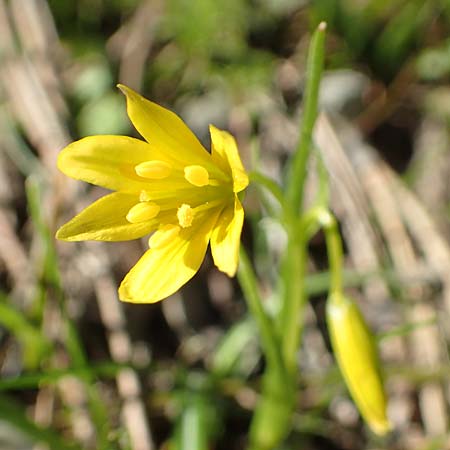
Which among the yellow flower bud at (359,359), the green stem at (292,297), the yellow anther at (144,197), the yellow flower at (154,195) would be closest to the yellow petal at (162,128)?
the yellow flower at (154,195)

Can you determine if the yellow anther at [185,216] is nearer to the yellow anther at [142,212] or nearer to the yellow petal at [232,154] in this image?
the yellow anther at [142,212]

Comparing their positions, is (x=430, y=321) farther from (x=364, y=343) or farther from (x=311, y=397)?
(x=311, y=397)

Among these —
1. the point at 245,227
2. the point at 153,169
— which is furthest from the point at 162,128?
the point at 245,227

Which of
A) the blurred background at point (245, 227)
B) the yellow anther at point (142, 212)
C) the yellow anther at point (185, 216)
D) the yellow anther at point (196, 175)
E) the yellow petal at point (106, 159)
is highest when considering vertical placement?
the yellow petal at point (106, 159)

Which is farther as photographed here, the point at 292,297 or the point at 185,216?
the point at 292,297

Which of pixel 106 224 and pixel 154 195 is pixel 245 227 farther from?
pixel 106 224

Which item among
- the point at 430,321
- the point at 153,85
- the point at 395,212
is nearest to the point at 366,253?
the point at 395,212
